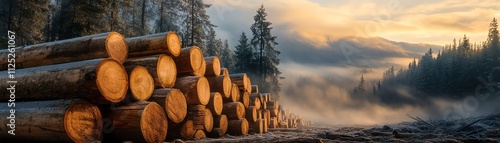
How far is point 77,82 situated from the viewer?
434cm

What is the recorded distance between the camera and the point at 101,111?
4926 millimetres

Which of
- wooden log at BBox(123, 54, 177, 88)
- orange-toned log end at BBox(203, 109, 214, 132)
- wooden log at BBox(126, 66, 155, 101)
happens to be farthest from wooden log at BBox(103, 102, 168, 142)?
orange-toned log end at BBox(203, 109, 214, 132)

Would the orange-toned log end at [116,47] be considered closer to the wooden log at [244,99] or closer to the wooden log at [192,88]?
the wooden log at [192,88]

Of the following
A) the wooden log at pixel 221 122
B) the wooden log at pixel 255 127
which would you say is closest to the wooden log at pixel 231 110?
the wooden log at pixel 221 122

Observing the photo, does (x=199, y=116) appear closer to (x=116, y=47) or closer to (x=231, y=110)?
(x=231, y=110)

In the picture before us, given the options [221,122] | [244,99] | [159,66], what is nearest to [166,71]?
[159,66]

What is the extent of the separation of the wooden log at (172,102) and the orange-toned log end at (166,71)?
9.8 inches

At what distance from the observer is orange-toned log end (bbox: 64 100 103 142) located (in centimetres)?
415

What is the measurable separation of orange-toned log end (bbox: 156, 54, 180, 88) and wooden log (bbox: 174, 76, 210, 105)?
0.32m

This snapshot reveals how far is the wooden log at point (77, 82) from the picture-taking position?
432 cm

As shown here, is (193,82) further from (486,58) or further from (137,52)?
(486,58)

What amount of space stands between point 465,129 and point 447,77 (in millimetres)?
71418

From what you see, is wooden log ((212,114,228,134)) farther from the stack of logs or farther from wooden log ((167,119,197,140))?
wooden log ((167,119,197,140))

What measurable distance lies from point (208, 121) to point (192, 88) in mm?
1032
